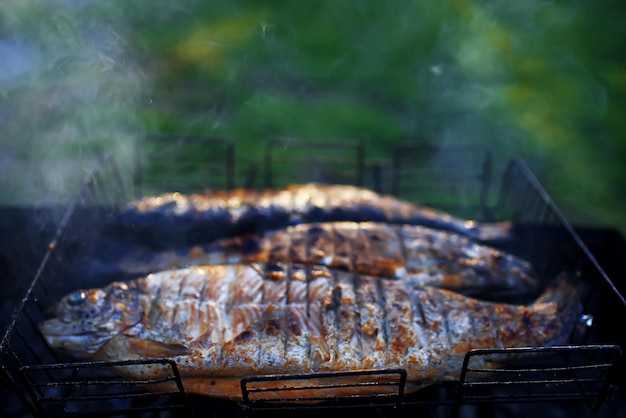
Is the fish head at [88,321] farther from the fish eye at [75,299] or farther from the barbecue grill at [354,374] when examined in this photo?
the barbecue grill at [354,374]

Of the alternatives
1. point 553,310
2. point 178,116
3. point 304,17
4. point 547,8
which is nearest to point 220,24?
point 304,17

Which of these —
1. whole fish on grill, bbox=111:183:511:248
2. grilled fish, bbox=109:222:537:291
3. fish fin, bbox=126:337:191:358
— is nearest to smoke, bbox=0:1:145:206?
whole fish on grill, bbox=111:183:511:248

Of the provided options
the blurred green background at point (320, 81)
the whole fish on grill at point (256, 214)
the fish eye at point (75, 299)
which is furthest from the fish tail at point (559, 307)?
the blurred green background at point (320, 81)

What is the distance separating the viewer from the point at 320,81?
10.3 m

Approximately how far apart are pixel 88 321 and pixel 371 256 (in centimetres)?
222

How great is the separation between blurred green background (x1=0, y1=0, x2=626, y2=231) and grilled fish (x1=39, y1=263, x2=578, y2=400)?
336 cm

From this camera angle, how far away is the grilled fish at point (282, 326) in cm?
349

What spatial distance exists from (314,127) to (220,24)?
14.8ft

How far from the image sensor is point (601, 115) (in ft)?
31.5

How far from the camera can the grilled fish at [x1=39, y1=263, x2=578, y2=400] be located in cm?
349

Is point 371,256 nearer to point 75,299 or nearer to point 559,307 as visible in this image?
point 559,307

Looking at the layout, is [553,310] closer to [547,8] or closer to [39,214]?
[39,214]

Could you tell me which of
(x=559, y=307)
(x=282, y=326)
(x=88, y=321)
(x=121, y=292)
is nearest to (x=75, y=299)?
(x=88, y=321)

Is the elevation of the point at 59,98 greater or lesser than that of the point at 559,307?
greater
